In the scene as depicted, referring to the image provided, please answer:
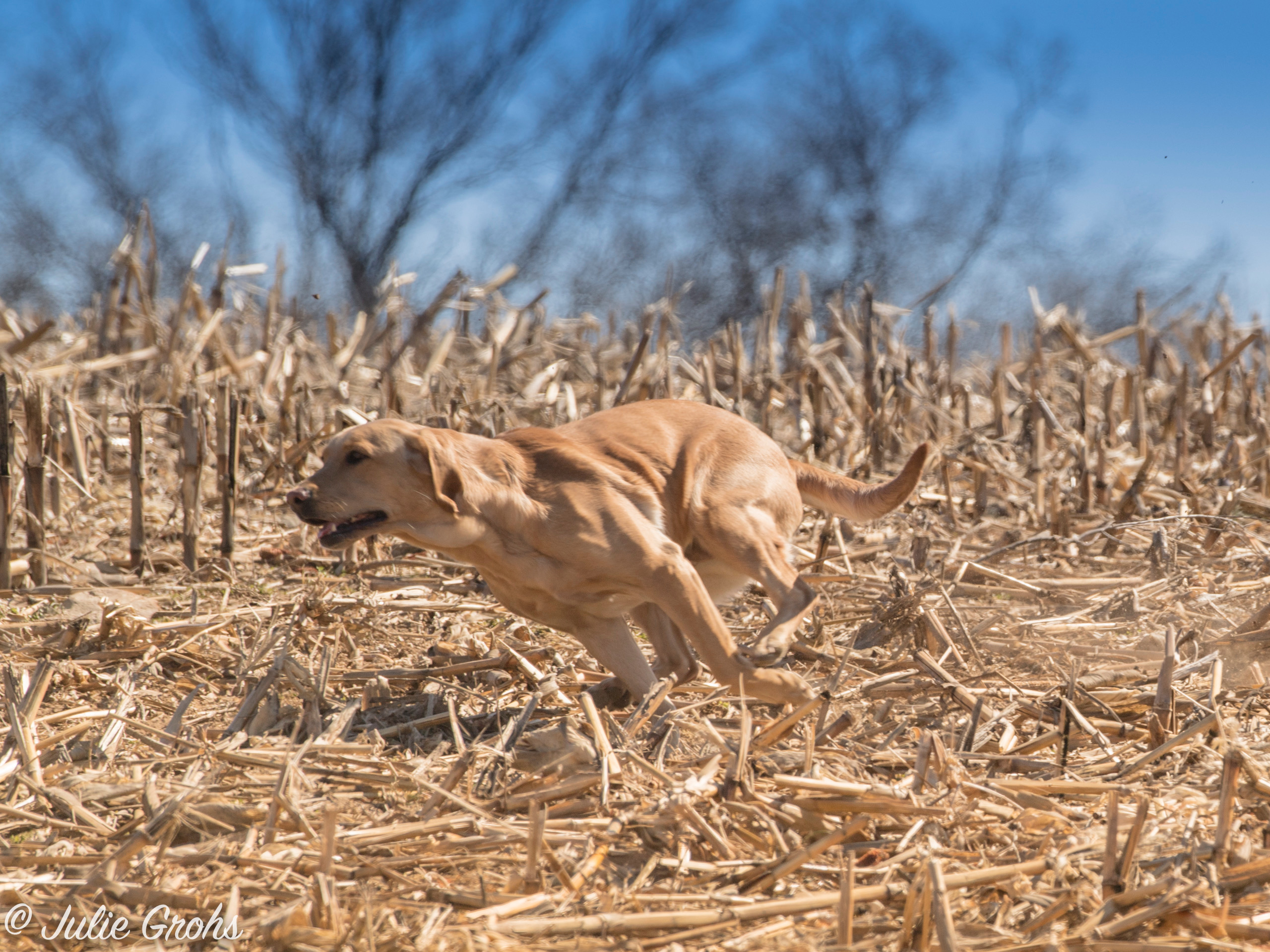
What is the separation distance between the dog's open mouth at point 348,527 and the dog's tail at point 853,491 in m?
2.05

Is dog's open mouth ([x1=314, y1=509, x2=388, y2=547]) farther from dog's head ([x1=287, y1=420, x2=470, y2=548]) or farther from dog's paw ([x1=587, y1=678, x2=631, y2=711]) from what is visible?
dog's paw ([x1=587, y1=678, x2=631, y2=711])

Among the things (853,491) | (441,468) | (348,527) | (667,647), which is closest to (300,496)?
(348,527)

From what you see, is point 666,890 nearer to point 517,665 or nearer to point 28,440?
point 517,665

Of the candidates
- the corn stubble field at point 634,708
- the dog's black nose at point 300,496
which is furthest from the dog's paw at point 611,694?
the dog's black nose at point 300,496

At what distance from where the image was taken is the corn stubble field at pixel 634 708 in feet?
8.99

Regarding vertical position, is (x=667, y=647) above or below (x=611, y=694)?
above

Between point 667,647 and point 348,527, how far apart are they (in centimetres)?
146

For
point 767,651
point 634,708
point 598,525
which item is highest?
point 598,525

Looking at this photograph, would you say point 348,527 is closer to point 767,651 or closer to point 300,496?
point 300,496

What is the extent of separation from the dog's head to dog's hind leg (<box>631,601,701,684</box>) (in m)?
1.04

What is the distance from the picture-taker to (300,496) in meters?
4.39

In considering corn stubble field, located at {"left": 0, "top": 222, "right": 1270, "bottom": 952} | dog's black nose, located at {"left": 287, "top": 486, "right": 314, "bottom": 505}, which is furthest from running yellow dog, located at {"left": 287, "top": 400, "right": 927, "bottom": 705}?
corn stubble field, located at {"left": 0, "top": 222, "right": 1270, "bottom": 952}

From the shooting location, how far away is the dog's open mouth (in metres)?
4.39

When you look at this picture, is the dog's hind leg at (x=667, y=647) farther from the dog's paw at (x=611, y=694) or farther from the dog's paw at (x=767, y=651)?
the dog's paw at (x=767, y=651)
